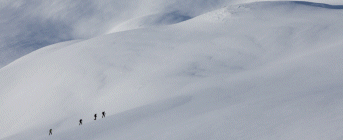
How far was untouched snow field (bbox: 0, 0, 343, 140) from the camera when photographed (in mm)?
11461

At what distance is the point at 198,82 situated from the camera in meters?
22.9

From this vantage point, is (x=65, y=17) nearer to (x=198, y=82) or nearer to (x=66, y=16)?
(x=66, y=16)

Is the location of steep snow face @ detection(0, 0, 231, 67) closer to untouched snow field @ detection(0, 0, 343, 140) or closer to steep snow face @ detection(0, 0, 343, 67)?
steep snow face @ detection(0, 0, 343, 67)

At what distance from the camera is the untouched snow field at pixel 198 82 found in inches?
451

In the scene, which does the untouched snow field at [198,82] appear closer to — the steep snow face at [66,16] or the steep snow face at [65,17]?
the steep snow face at [66,16]

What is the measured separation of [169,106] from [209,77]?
24.5ft

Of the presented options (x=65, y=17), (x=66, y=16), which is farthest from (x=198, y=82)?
(x=66, y=16)

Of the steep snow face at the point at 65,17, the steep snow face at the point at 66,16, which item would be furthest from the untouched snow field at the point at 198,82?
the steep snow face at the point at 65,17

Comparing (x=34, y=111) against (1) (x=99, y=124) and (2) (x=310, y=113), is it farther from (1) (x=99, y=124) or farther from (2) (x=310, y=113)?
(2) (x=310, y=113)

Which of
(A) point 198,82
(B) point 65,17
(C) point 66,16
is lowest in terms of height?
(A) point 198,82

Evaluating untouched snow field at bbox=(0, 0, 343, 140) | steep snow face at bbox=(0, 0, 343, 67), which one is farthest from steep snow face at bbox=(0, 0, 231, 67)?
untouched snow field at bbox=(0, 0, 343, 140)

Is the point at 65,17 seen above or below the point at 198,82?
above

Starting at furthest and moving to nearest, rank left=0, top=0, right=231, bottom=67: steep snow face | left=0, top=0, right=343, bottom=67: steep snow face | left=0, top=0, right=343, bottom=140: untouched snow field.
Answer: left=0, top=0, right=231, bottom=67: steep snow face, left=0, top=0, right=343, bottom=67: steep snow face, left=0, top=0, right=343, bottom=140: untouched snow field

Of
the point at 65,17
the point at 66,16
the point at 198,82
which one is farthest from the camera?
the point at 66,16
